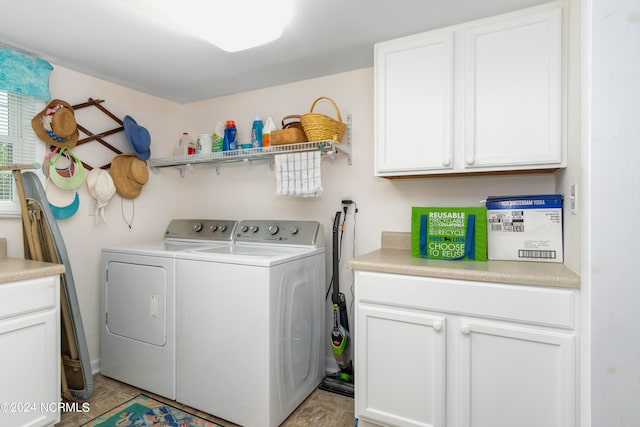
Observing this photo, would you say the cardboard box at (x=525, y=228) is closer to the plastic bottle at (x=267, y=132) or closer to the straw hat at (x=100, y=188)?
the plastic bottle at (x=267, y=132)

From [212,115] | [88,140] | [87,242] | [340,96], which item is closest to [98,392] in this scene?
[87,242]

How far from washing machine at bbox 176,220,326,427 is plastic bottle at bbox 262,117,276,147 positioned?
761mm

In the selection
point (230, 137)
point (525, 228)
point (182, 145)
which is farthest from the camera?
point (182, 145)

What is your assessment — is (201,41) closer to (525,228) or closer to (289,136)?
(289,136)

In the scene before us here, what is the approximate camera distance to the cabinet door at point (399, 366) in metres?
1.54

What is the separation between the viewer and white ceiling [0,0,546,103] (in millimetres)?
1616

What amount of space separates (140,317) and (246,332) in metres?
0.83

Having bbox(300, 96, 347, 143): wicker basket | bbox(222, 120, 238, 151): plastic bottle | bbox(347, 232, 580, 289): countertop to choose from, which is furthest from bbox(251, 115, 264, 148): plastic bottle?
bbox(347, 232, 580, 289): countertop

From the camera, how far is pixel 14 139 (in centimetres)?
205

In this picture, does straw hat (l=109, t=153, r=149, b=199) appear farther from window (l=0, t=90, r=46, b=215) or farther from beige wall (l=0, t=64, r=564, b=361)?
window (l=0, t=90, r=46, b=215)

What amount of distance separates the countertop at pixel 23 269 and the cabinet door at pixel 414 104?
181 centimetres

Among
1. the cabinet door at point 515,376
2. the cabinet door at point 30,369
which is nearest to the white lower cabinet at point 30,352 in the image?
the cabinet door at point 30,369

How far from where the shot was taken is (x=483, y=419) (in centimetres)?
146

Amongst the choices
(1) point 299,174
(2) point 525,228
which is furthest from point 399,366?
(1) point 299,174
